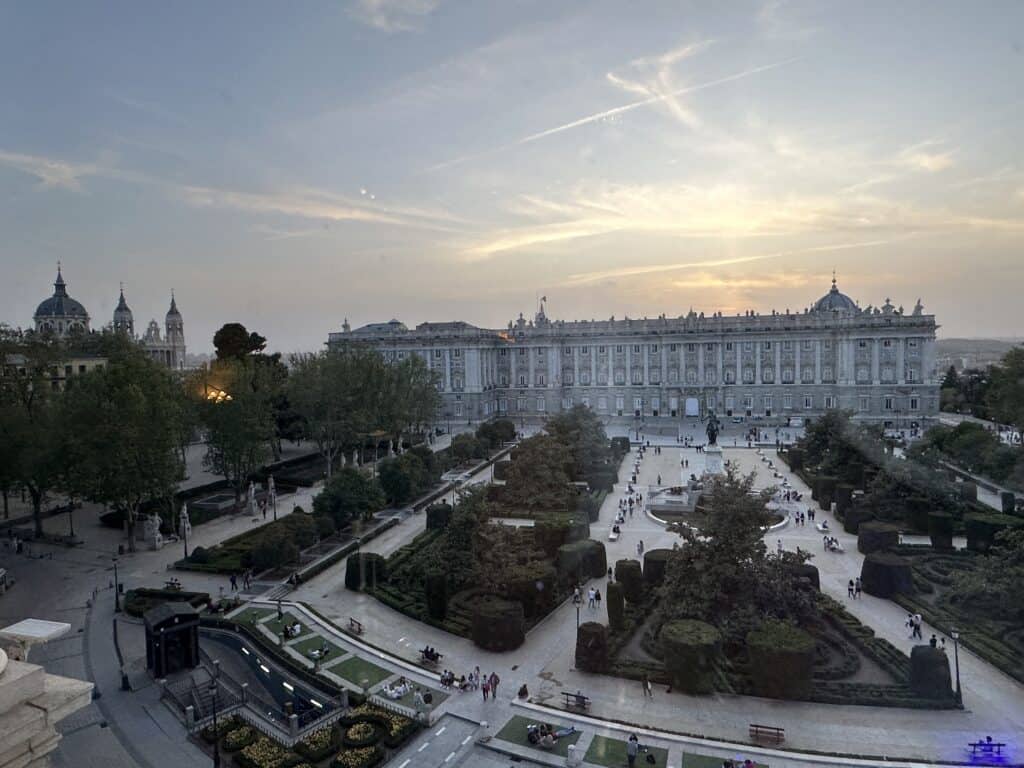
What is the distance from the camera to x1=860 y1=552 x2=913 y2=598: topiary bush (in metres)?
29.0

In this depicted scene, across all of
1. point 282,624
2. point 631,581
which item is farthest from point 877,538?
point 282,624

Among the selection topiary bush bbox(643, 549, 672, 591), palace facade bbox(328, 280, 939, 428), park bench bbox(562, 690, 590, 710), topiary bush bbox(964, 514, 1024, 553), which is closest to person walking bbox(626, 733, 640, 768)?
park bench bbox(562, 690, 590, 710)

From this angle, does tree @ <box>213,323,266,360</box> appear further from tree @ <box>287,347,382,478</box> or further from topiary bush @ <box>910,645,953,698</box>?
topiary bush @ <box>910,645,953,698</box>

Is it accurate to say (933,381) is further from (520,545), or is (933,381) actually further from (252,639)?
(252,639)

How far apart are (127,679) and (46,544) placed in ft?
70.6

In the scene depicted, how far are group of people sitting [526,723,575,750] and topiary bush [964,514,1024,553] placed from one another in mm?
25047

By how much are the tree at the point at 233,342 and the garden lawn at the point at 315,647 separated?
53.2 meters

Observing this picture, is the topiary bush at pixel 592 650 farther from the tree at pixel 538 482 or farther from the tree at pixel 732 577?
the tree at pixel 538 482

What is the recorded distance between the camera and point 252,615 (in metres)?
28.4

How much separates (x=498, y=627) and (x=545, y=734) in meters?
5.83

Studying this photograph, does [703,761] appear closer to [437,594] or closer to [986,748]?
[986,748]

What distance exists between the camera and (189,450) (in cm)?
7375

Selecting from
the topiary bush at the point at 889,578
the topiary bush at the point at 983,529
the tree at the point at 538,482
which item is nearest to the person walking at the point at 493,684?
the topiary bush at the point at 889,578

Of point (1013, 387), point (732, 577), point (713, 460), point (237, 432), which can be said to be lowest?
point (713, 460)
